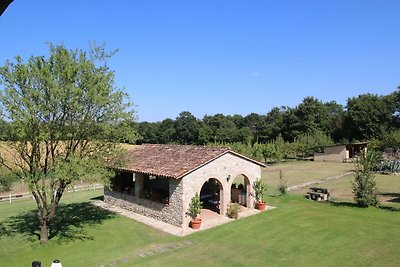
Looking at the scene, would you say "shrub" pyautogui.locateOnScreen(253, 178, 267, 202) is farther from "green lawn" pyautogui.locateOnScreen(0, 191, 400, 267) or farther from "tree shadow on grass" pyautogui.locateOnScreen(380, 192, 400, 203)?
"tree shadow on grass" pyautogui.locateOnScreen(380, 192, 400, 203)

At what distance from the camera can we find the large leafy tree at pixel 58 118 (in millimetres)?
15977

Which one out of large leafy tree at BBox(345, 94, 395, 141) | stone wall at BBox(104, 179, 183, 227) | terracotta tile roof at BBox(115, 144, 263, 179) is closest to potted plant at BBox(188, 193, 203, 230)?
stone wall at BBox(104, 179, 183, 227)

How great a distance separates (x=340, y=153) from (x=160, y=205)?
43300mm

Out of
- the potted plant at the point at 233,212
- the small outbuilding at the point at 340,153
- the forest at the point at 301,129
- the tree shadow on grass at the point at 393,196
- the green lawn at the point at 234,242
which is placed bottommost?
the green lawn at the point at 234,242

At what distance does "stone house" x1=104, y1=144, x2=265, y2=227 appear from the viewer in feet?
61.9

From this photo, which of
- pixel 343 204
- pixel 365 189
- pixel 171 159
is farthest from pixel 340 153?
pixel 171 159

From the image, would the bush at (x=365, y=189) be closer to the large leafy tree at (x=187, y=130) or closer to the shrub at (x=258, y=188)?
the shrub at (x=258, y=188)

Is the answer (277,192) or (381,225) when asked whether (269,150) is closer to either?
(277,192)

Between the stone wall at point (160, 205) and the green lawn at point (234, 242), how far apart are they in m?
1.35

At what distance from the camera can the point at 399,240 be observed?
15312 mm

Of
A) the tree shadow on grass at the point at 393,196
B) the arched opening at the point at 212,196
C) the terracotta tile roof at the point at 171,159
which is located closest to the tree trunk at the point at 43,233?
the terracotta tile roof at the point at 171,159

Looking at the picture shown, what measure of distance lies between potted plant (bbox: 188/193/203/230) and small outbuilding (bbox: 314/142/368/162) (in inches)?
1667

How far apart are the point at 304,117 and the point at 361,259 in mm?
68783

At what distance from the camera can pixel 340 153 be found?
183 ft
